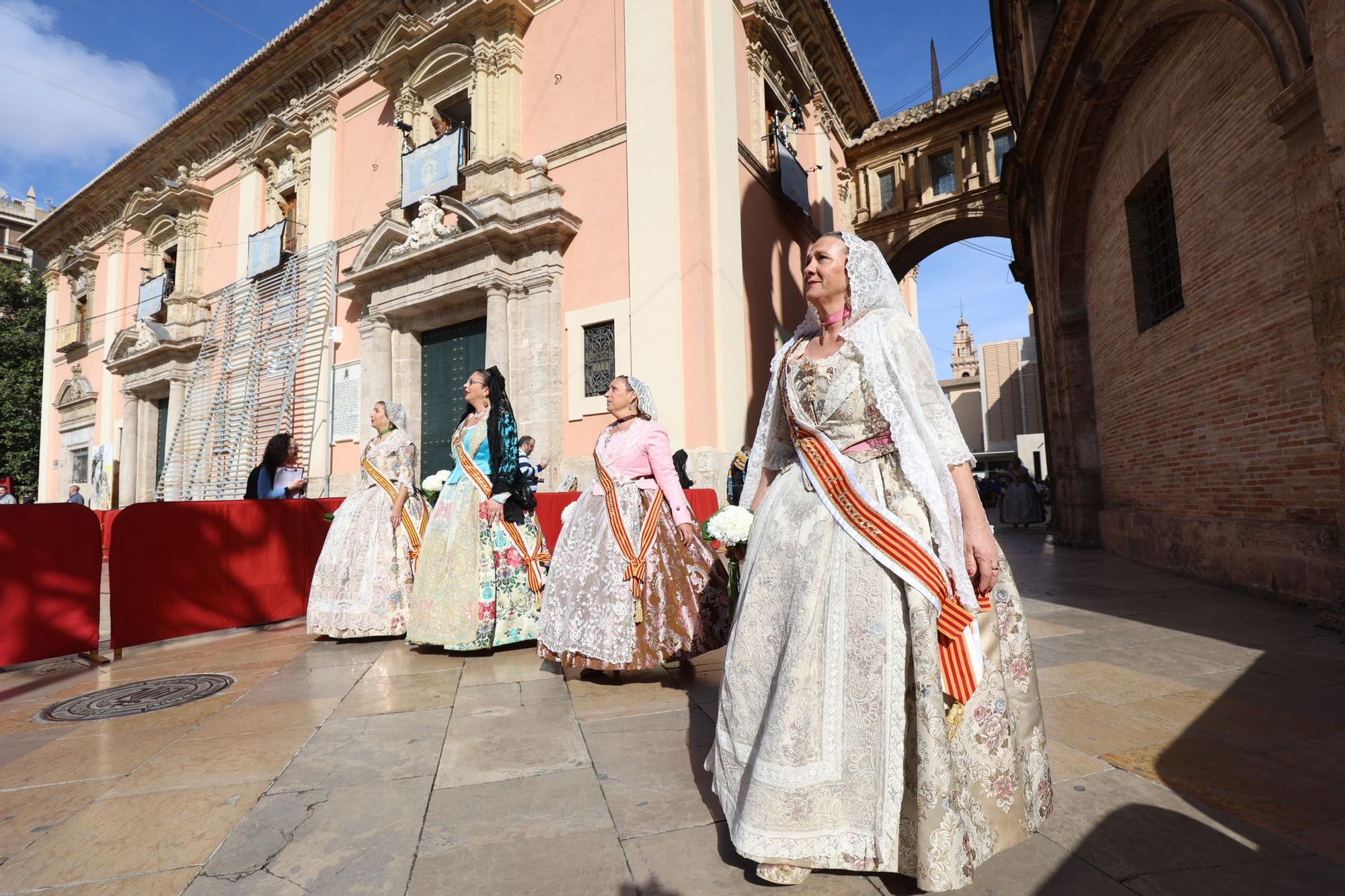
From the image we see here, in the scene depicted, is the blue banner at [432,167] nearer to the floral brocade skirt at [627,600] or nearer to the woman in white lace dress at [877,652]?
the floral brocade skirt at [627,600]

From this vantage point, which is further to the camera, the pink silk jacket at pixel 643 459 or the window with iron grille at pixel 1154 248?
the window with iron grille at pixel 1154 248

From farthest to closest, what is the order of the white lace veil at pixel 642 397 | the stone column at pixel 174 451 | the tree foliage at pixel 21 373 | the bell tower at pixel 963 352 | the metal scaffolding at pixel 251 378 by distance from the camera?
the bell tower at pixel 963 352
the tree foliage at pixel 21 373
the stone column at pixel 174 451
the metal scaffolding at pixel 251 378
the white lace veil at pixel 642 397

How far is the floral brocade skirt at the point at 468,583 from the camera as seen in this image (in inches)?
177

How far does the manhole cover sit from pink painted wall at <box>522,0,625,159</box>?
9.56 meters

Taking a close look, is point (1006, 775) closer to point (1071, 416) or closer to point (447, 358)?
point (1071, 416)

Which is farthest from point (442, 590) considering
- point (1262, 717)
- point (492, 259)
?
point (492, 259)

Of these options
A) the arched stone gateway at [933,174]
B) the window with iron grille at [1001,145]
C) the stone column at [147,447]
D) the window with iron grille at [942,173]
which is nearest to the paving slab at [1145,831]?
the arched stone gateway at [933,174]

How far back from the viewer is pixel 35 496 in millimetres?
24062

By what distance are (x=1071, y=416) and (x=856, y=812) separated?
33.5 ft

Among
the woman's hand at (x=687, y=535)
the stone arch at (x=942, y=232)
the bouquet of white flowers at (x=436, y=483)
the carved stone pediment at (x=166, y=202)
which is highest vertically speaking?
the carved stone pediment at (x=166, y=202)

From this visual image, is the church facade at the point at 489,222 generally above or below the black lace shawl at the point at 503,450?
above

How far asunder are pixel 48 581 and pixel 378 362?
8.33m

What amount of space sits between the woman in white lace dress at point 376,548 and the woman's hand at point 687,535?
8.28 feet

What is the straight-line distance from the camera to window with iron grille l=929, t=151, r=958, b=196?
61.3ft
